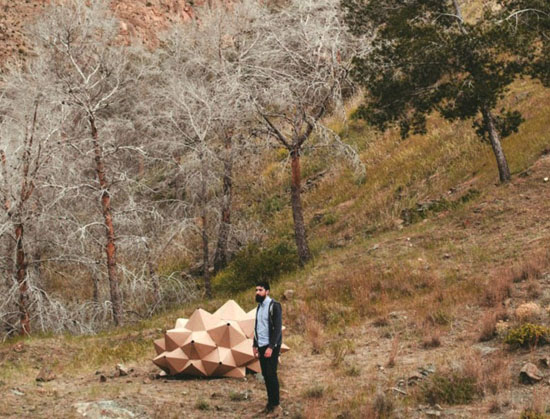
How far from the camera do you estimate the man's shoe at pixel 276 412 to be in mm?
7199

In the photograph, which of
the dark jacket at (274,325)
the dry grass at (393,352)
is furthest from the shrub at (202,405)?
the dry grass at (393,352)

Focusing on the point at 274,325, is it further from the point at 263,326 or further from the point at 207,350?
the point at 207,350

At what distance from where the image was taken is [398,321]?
37.1 feet

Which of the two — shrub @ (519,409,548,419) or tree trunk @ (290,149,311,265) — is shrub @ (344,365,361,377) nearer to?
shrub @ (519,409,548,419)

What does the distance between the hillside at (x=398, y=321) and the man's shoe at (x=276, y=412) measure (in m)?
0.09

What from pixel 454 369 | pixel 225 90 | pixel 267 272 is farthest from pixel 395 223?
pixel 454 369

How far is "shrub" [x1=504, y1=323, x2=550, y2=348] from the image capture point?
26.9ft

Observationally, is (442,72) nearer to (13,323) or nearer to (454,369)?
(454,369)

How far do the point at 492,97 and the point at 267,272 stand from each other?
26.5ft

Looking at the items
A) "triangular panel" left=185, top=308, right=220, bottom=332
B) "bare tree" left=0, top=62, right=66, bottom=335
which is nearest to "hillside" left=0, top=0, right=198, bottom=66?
"bare tree" left=0, top=62, right=66, bottom=335

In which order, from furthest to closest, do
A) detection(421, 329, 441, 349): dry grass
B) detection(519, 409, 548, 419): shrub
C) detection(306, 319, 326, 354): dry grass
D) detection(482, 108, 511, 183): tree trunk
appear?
detection(482, 108, 511, 183): tree trunk
detection(306, 319, 326, 354): dry grass
detection(421, 329, 441, 349): dry grass
detection(519, 409, 548, 419): shrub

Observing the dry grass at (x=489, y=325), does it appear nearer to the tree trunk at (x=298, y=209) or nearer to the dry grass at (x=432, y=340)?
the dry grass at (x=432, y=340)

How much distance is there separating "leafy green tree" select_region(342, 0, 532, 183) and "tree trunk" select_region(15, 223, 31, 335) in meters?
10.2

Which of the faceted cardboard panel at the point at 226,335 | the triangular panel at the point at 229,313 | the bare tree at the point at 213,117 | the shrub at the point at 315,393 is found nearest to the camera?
the shrub at the point at 315,393
